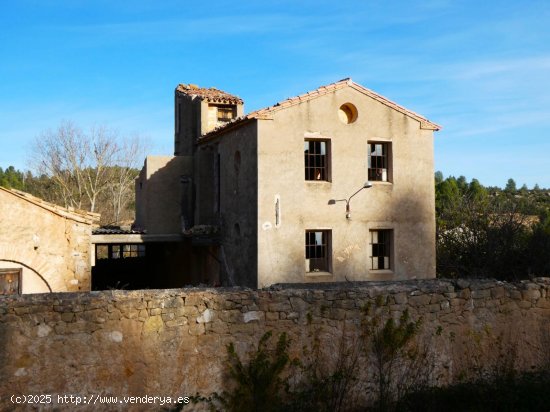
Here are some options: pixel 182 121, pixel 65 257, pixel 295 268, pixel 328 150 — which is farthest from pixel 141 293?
pixel 182 121

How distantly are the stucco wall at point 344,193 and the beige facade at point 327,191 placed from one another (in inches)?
1.2

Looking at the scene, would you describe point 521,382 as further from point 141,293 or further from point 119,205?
point 119,205

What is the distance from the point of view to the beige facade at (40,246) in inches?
551

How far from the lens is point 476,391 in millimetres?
8828

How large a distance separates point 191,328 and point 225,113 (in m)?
15.9

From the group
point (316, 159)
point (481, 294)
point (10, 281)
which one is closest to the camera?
point (481, 294)

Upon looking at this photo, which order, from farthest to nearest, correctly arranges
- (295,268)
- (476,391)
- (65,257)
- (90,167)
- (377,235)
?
(90,167) → (377,235) → (295,268) → (65,257) → (476,391)

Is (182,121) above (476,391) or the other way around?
above

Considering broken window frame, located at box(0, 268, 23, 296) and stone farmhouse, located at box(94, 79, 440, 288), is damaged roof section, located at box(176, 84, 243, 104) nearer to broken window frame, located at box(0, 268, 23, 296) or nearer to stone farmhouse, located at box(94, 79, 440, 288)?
stone farmhouse, located at box(94, 79, 440, 288)

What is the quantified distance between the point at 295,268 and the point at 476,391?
833cm

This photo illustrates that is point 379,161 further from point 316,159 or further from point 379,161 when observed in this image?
point 316,159

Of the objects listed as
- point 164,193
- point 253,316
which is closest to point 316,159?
point 164,193

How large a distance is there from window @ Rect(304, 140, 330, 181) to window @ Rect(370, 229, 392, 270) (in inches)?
95.2

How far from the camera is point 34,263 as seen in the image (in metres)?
14.2
